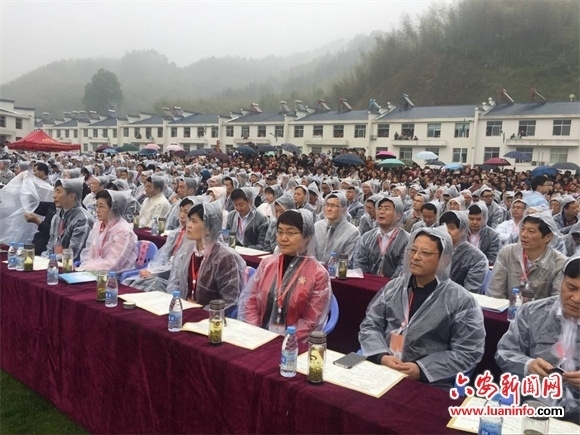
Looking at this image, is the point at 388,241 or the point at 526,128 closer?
the point at 388,241

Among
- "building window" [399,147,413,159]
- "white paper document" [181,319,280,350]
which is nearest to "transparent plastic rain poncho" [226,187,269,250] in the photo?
"white paper document" [181,319,280,350]

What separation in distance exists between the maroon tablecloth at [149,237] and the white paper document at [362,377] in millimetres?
4603

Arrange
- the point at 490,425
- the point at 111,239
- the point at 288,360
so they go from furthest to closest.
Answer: the point at 111,239 < the point at 288,360 < the point at 490,425

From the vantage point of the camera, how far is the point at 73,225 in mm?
5379

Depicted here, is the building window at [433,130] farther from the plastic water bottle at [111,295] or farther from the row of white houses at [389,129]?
the plastic water bottle at [111,295]

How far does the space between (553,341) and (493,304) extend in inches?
48.5

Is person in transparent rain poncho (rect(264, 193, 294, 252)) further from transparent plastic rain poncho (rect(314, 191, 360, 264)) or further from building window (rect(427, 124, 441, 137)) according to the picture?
building window (rect(427, 124, 441, 137))

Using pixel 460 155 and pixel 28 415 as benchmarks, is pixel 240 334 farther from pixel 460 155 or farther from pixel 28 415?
pixel 460 155

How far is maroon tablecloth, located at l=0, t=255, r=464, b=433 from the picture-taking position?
196 cm

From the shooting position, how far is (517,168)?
32031 mm

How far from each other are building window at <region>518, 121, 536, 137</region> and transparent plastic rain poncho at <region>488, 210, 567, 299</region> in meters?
32.2

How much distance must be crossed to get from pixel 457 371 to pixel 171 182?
11.7 metres

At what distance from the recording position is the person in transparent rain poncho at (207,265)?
377cm

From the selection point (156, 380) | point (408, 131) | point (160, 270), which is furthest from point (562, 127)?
point (156, 380)
